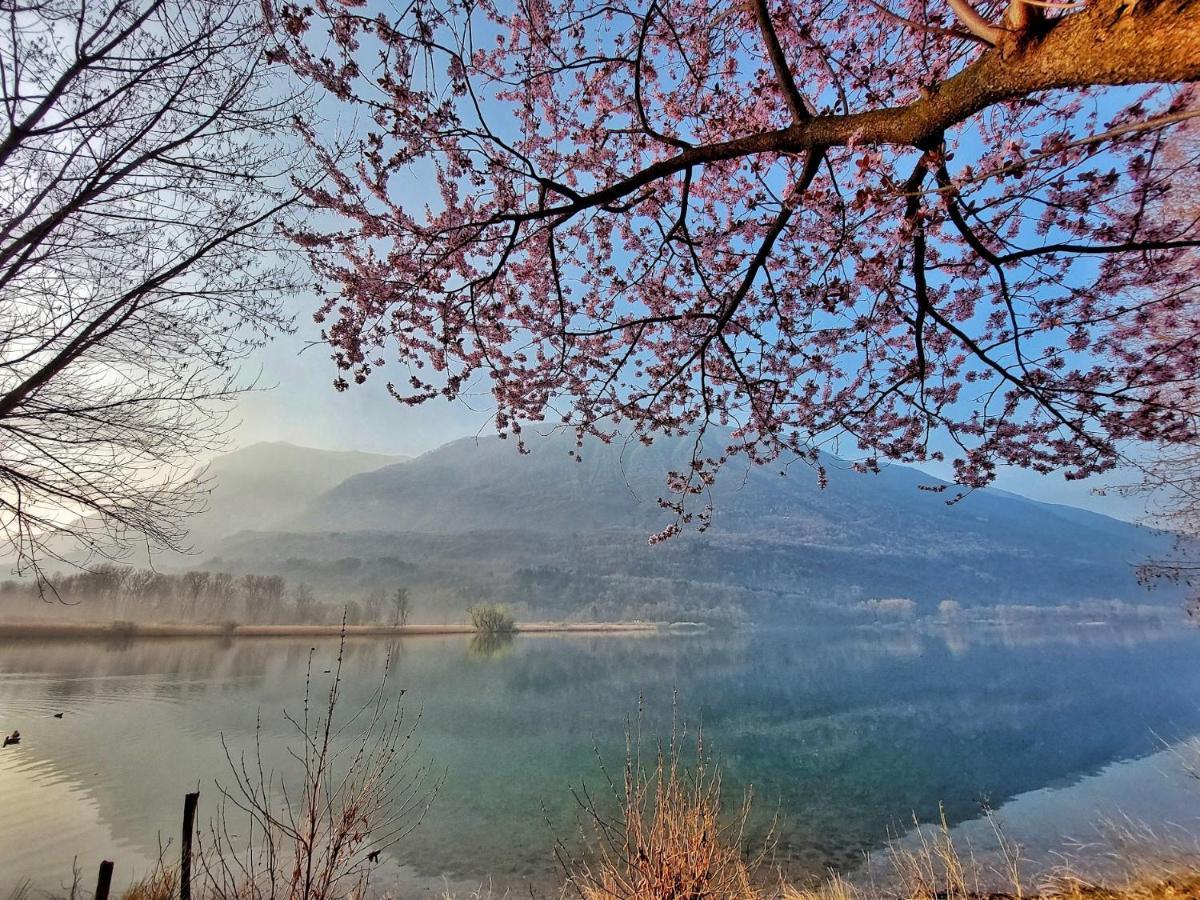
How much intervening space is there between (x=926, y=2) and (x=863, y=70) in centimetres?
65

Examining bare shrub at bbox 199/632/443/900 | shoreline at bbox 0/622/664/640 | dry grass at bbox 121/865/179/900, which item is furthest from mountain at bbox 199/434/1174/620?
dry grass at bbox 121/865/179/900

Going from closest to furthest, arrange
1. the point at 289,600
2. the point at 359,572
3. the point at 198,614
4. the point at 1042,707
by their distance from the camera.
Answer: the point at 1042,707, the point at 198,614, the point at 289,600, the point at 359,572

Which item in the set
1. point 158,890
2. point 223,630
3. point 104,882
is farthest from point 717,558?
point 104,882

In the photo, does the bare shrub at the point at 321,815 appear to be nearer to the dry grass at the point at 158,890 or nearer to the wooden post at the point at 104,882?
the dry grass at the point at 158,890

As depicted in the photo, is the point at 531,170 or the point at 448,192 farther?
the point at 448,192

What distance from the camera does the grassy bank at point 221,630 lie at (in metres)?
56.8

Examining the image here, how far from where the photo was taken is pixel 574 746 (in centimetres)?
1791

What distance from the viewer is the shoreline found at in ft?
186

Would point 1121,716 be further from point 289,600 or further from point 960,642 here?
point 289,600

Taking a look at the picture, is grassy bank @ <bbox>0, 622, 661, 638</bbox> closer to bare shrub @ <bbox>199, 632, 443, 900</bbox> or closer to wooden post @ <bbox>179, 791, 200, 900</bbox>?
bare shrub @ <bbox>199, 632, 443, 900</bbox>

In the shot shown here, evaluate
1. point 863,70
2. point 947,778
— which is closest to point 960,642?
point 947,778

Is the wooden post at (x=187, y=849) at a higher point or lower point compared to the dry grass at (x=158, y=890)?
higher

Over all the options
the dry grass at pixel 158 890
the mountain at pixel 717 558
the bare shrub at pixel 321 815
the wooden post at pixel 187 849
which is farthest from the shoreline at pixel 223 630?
the wooden post at pixel 187 849

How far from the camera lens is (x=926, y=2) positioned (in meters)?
4.64
